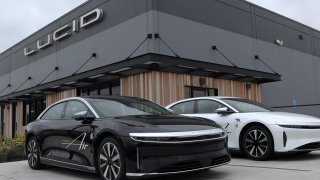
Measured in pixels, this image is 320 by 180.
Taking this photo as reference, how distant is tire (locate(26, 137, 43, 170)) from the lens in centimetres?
797

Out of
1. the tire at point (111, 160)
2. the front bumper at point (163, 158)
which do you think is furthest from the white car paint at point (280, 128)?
the tire at point (111, 160)

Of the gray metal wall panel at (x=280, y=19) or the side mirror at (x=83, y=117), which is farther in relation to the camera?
the gray metal wall panel at (x=280, y=19)

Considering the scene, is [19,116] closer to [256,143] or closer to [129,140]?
[256,143]

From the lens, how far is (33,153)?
815 cm

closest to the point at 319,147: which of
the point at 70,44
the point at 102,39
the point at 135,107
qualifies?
the point at 135,107

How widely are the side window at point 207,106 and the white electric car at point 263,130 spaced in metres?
0.03

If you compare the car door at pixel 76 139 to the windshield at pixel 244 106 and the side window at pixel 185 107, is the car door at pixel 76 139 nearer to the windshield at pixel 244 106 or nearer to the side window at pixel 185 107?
the side window at pixel 185 107

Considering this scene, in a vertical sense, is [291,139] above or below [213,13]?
below

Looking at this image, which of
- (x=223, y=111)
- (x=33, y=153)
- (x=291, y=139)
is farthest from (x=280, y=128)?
(x=33, y=153)

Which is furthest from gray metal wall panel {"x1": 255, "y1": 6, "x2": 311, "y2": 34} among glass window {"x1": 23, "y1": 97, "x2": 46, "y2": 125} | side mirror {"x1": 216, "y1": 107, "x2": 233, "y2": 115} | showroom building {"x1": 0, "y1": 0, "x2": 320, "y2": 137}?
side mirror {"x1": 216, "y1": 107, "x2": 233, "y2": 115}

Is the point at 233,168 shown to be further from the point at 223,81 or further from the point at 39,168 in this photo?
the point at 223,81

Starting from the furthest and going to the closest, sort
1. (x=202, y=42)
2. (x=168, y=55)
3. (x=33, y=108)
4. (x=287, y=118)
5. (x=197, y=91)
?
(x=33, y=108)
(x=202, y=42)
(x=197, y=91)
(x=168, y=55)
(x=287, y=118)

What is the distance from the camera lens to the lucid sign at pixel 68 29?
61.2 ft

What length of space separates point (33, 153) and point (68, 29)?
13788 millimetres
